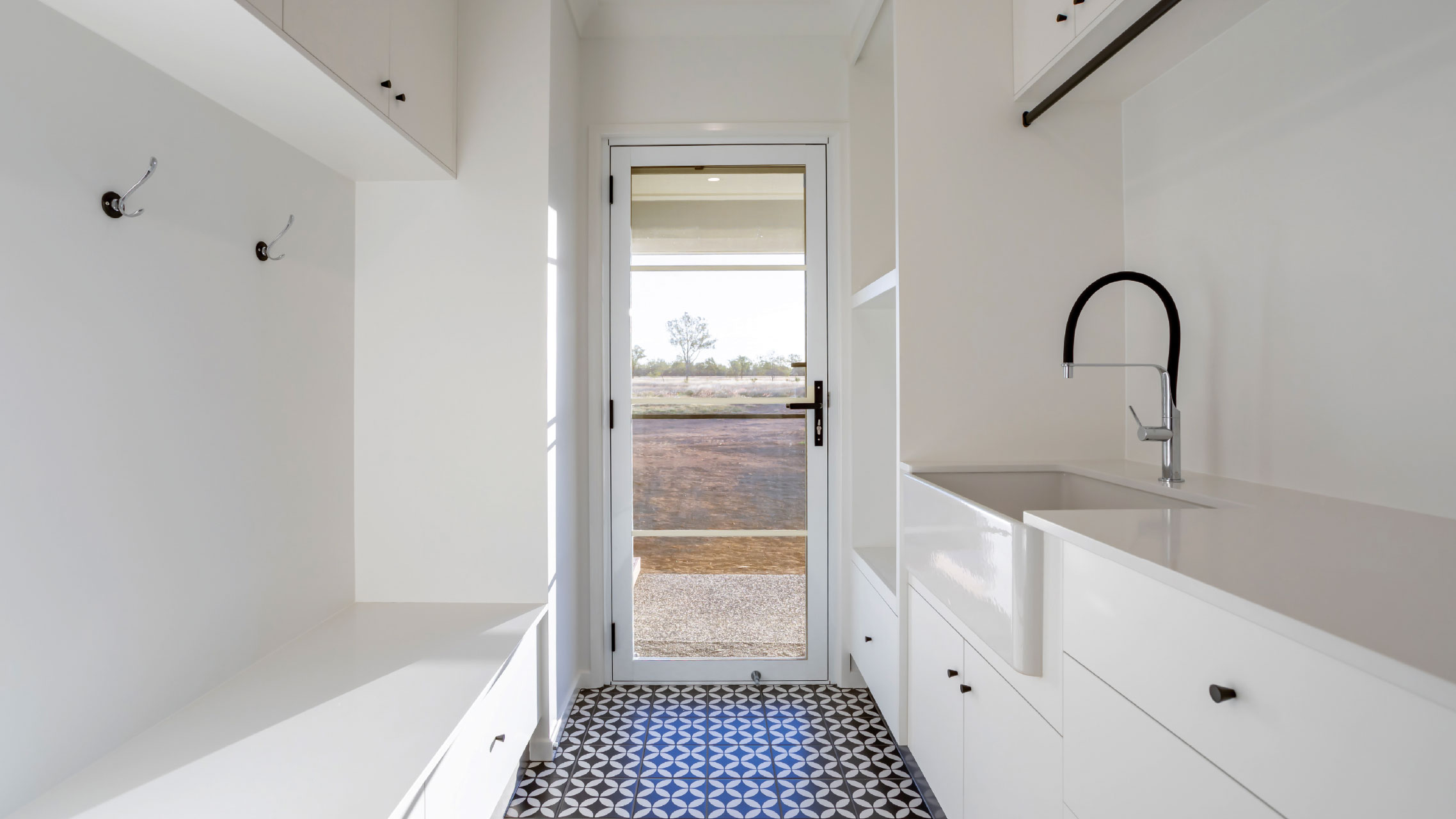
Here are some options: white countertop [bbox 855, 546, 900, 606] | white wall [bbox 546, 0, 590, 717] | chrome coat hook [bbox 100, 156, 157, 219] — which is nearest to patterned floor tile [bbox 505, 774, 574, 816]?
white wall [bbox 546, 0, 590, 717]

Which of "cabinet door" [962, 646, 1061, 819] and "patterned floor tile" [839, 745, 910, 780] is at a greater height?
"cabinet door" [962, 646, 1061, 819]

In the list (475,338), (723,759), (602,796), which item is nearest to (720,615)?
(723,759)

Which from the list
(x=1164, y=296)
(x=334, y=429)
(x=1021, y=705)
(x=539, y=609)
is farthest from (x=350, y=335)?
(x=1164, y=296)

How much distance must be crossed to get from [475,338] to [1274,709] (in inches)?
73.9

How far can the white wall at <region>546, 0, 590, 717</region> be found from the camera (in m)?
2.01

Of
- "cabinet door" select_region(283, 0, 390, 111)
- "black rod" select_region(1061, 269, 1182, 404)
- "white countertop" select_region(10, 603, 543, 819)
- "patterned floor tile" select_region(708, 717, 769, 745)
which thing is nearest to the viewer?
"white countertop" select_region(10, 603, 543, 819)

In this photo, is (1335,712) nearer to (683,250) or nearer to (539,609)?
(539,609)

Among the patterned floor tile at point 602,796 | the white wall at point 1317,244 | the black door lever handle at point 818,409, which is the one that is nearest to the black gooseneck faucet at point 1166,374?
the white wall at point 1317,244

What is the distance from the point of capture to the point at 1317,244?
1.25 metres

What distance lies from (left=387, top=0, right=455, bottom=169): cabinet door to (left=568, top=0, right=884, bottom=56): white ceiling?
58 centimetres

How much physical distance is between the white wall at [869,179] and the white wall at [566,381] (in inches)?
39.6

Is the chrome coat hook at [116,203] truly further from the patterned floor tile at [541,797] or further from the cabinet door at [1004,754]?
the cabinet door at [1004,754]

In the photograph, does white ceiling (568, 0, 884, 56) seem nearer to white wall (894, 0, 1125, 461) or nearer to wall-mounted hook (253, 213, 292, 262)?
white wall (894, 0, 1125, 461)

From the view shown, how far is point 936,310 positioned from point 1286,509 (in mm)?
893
